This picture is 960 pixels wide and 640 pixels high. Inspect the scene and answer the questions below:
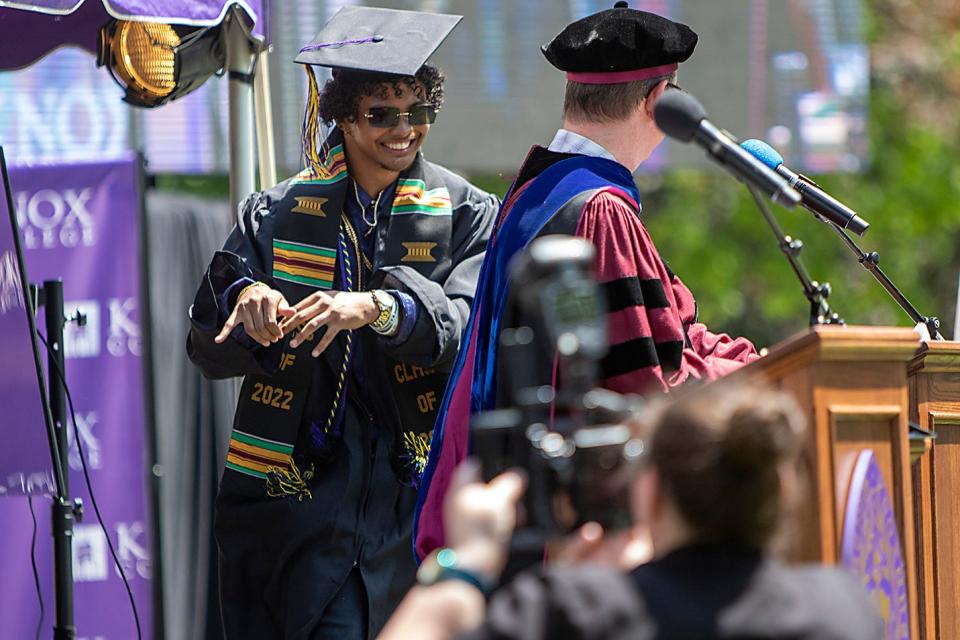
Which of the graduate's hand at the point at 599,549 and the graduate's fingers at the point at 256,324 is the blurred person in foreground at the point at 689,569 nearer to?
the graduate's hand at the point at 599,549

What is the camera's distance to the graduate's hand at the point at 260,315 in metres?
4.19

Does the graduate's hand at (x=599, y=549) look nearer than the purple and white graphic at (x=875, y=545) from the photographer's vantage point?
Yes

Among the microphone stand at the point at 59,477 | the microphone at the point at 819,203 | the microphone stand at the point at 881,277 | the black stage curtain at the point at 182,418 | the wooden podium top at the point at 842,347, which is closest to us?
the wooden podium top at the point at 842,347

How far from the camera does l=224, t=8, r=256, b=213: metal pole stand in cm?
530

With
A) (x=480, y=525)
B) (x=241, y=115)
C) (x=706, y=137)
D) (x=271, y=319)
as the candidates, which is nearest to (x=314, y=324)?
(x=271, y=319)

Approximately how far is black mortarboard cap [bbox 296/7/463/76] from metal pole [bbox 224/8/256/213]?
621 millimetres

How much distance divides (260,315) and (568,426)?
180 cm

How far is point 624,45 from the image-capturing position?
390 centimetres

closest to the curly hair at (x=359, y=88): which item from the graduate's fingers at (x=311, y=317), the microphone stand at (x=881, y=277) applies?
the graduate's fingers at (x=311, y=317)

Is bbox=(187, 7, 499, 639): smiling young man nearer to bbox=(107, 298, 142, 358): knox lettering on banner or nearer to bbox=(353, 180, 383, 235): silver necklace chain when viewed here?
bbox=(353, 180, 383, 235): silver necklace chain

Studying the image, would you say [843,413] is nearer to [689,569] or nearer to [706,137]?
[706,137]

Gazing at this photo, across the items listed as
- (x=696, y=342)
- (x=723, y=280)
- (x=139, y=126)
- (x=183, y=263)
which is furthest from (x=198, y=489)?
(x=723, y=280)

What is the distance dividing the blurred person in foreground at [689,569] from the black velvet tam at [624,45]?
164cm

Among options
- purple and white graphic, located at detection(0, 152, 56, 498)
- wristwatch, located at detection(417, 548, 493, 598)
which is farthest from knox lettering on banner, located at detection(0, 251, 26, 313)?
wristwatch, located at detection(417, 548, 493, 598)
